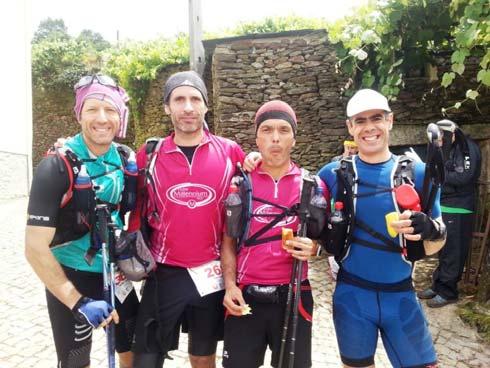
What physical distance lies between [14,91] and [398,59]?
1095cm

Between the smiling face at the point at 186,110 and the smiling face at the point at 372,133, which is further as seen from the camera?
the smiling face at the point at 186,110

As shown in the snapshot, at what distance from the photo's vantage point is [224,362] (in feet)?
8.38

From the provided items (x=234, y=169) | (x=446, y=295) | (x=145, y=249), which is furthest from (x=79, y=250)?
(x=446, y=295)

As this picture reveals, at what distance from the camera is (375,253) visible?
2.56m

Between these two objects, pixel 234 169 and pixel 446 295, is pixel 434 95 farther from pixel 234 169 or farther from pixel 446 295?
pixel 234 169

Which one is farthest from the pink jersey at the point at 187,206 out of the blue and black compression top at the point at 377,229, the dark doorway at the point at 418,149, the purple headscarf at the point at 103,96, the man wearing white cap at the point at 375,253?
the dark doorway at the point at 418,149

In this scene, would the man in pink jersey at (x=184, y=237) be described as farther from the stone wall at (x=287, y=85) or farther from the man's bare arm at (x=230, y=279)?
the stone wall at (x=287, y=85)

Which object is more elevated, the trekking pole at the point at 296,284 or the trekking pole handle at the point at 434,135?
the trekking pole handle at the point at 434,135

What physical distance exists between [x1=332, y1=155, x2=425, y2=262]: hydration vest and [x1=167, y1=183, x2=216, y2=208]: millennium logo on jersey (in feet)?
2.81

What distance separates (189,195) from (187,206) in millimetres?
71

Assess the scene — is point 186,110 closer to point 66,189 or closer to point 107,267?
point 66,189

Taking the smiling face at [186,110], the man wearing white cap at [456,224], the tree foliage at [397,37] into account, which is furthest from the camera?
the tree foliage at [397,37]

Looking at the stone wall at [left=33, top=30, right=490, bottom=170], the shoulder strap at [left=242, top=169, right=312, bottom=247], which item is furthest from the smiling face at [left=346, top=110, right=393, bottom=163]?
the stone wall at [left=33, top=30, right=490, bottom=170]

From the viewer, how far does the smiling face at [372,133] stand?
8.55ft
